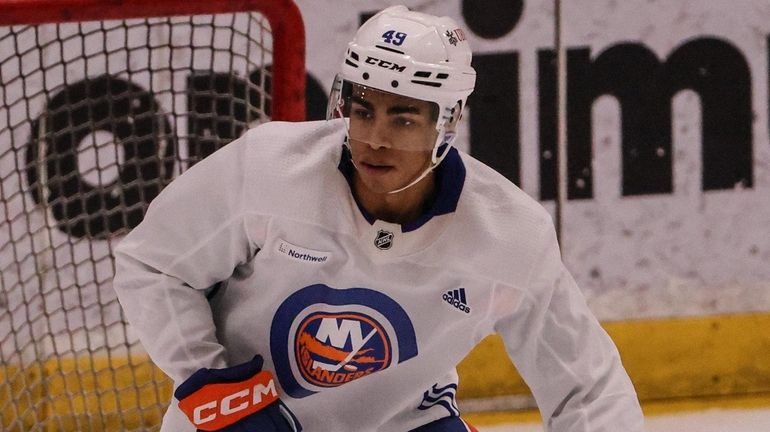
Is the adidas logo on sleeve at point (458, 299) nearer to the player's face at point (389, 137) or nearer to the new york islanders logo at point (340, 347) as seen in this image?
the new york islanders logo at point (340, 347)

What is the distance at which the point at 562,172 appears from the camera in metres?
3.42

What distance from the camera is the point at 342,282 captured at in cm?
195

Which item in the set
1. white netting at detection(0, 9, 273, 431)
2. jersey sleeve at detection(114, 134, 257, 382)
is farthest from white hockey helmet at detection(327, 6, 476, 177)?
white netting at detection(0, 9, 273, 431)

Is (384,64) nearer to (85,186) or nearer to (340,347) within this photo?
(340,347)

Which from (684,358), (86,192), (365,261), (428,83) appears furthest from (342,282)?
(684,358)

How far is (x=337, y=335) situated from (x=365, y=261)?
0.14 metres

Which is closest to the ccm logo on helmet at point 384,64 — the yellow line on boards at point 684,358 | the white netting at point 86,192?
the white netting at point 86,192

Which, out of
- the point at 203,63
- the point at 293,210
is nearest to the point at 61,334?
the point at 203,63

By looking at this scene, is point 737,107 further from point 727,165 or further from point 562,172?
point 562,172

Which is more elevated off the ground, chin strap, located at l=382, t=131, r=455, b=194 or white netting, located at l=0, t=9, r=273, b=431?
chin strap, located at l=382, t=131, r=455, b=194

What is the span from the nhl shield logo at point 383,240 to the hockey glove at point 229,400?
278 millimetres

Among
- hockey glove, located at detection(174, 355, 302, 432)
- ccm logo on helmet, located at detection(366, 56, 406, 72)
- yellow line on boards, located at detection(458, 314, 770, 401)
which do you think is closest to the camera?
ccm logo on helmet, located at detection(366, 56, 406, 72)

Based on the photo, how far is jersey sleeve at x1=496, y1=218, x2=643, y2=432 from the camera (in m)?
1.96

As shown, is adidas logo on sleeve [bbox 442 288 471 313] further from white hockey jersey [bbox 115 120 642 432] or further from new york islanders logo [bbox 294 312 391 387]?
new york islanders logo [bbox 294 312 391 387]
